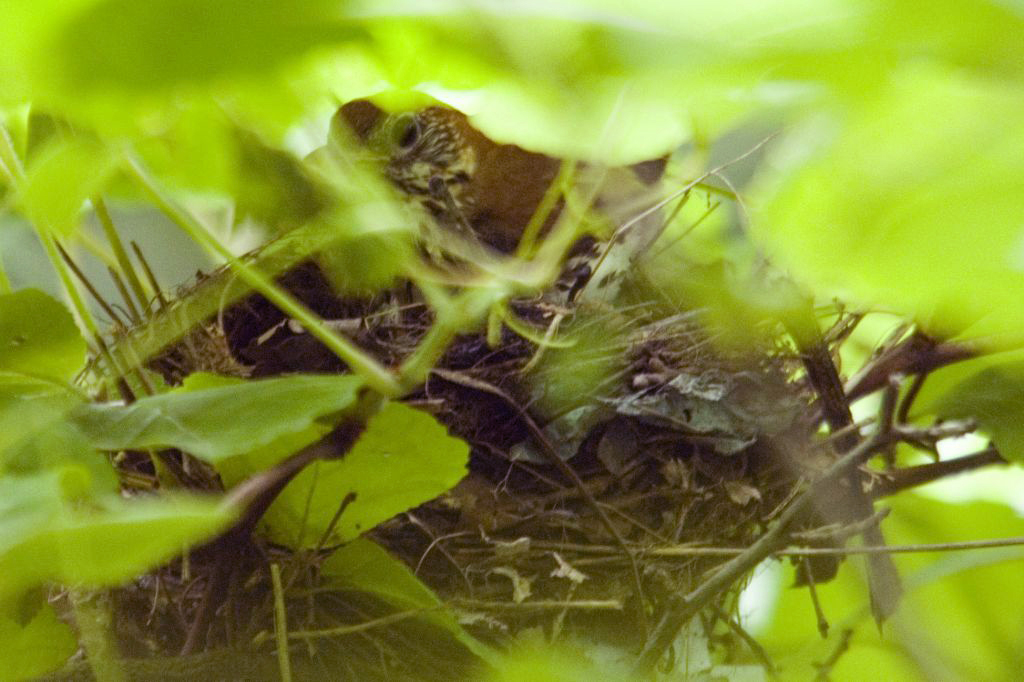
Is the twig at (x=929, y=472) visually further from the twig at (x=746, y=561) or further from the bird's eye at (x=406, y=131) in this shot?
the bird's eye at (x=406, y=131)

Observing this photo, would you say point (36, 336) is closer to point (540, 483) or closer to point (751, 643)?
point (540, 483)

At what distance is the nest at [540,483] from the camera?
55 centimetres

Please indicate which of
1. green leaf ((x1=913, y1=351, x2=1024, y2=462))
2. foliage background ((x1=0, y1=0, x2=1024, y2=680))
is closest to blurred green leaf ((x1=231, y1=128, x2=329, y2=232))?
foliage background ((x1=0, y1=0, x2=1024, y2=680))

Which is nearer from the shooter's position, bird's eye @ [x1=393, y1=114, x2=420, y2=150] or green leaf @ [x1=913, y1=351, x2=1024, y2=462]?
green leaf @ [x1=913, y1=351, x2=1024, y2=462]

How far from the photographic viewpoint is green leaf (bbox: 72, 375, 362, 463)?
34 cm

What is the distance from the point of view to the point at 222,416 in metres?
0.36

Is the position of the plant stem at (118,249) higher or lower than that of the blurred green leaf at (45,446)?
higher

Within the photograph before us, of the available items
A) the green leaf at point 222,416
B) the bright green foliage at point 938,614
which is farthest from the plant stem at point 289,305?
the bright green foliage at point 938,614

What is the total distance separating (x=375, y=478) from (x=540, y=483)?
0.49 feet

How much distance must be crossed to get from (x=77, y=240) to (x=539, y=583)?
1.27 ft

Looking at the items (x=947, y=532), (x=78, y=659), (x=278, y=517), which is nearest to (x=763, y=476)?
(x=947, y=532)

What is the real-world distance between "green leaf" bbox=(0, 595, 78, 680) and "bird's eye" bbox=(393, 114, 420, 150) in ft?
1.36

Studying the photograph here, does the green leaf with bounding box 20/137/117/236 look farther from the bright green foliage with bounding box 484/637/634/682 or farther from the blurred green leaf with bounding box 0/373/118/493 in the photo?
the bright green foliage with bounding box 484/637/634/682

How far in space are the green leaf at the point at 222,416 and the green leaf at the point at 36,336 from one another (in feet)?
0.15
